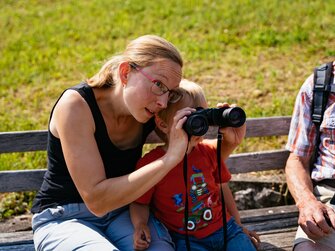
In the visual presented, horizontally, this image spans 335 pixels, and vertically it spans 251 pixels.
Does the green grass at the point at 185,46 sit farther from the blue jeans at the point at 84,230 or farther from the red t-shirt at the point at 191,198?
the red t-shirt at the point at 191,198

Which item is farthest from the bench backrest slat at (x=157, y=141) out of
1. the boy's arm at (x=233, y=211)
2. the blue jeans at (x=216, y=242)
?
Result: the blue jeans at (x=216, y=242)

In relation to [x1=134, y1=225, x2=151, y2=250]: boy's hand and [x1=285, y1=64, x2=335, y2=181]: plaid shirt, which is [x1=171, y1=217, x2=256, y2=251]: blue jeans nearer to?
[x1=134, y1=225, x2=151, y2=250]: boy's hand

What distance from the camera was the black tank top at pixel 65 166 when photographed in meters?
3.11

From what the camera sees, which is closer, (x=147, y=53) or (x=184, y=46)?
(x=147, y=53)

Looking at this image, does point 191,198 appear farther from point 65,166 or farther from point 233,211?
point 65,166

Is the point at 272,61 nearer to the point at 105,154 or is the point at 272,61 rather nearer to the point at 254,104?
the point at 254,104

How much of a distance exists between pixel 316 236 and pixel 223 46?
4261 millimetres

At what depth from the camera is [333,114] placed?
369cm

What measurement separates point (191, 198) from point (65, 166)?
0.70m

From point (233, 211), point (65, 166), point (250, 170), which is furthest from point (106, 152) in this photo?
point (250, 170)

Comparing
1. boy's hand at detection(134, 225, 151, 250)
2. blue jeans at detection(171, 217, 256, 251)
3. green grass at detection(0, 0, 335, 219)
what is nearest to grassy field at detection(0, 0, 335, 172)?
green grass at detection(0, 0, 335, 219)

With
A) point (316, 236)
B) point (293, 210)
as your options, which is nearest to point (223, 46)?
point (293, 210)

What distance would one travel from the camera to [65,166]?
3.17 meters

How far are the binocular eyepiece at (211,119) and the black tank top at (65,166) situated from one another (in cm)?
51
